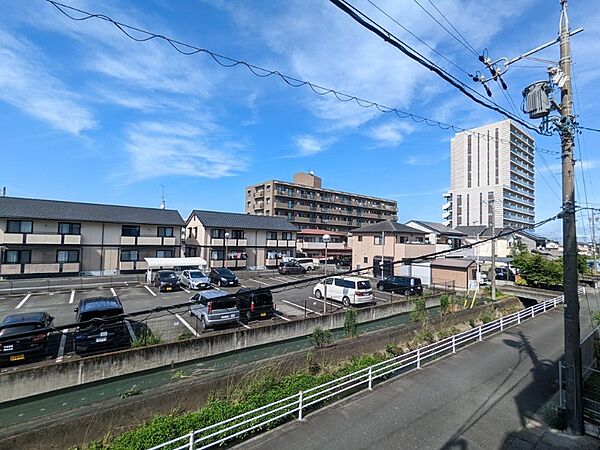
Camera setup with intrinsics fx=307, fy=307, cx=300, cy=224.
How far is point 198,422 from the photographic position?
239 inches

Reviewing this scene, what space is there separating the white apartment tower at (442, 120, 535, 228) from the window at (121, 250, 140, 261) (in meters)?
54.4

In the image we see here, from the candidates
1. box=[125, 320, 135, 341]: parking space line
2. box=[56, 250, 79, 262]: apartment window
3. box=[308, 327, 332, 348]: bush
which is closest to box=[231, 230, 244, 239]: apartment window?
box=[56, 250, 79, 262]: apartment window

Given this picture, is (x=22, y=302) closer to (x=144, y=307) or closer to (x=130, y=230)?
(x=144, y=307)

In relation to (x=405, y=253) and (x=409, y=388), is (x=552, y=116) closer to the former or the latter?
(x=409, y=388)

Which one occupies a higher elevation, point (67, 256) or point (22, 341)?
point (67, 256)

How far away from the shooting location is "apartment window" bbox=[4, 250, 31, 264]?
2337 centimetres

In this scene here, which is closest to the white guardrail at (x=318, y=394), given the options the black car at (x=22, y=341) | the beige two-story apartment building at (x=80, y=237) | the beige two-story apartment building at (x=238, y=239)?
the black car at (x=22, y=341)

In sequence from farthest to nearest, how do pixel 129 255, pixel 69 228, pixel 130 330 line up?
1. pixel 129 255
2. pixel 69 228
3. pixel 130 330

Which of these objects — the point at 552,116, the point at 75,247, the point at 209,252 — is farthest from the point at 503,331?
the point at 75,247

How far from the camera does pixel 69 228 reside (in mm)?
26156

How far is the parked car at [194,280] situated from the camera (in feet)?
70.5

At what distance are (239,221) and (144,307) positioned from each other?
19.3 meters

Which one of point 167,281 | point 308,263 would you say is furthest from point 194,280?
A: point 308,263

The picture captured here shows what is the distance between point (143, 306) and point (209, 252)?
50.4 feet
